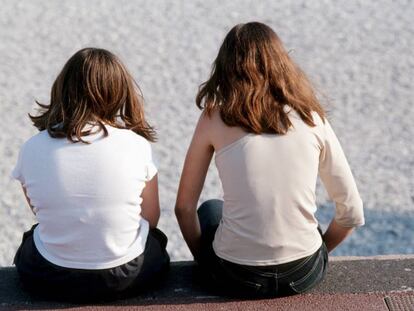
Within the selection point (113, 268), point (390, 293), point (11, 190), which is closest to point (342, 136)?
point (11, 190)

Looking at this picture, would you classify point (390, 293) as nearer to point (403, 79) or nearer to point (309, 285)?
point (309, 285)

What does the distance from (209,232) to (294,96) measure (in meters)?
0.61

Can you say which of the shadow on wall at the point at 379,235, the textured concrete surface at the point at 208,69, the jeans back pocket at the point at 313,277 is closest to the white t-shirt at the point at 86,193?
the jeans back pocket at the point at 313,277

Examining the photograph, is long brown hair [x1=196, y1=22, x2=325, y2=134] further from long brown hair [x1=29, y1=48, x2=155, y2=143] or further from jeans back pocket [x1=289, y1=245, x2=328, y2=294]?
jeans back pocket [x1=289, y1=245, x2=328, y2=294]

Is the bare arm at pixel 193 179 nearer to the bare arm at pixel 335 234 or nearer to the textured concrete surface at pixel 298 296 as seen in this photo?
the textured concrete surface at pixel 298 296

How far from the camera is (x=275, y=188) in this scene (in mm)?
2604

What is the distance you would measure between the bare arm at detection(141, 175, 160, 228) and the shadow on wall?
1376mm

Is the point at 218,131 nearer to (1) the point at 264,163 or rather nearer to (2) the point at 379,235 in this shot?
(1) the point at 264,163

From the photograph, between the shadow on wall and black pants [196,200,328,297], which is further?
the shadow on wall

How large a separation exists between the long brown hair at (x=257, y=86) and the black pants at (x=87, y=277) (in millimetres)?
549

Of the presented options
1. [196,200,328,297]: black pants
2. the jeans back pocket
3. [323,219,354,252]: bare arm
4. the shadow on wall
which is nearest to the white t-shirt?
[196,200,328,297]: black pants

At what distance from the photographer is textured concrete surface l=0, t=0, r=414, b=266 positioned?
4.41 m

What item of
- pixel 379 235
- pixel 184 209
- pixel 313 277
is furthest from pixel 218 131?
pixel 379 235

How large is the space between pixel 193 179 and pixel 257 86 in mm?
387
